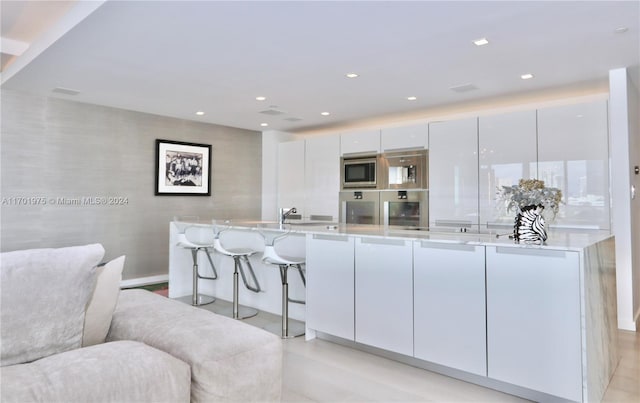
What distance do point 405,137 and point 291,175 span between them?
6.95 feet

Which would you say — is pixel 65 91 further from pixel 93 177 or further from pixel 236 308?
pixel 236 308

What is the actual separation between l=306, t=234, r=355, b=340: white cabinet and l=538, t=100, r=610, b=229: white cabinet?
98.1 inches

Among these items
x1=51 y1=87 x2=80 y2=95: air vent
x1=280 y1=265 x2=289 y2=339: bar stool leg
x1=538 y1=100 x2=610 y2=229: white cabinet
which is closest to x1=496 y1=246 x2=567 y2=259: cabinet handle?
x1=280 y1=265 x2=289 y2=339: bar stool leg

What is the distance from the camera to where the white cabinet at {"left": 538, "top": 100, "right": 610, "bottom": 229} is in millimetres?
3865

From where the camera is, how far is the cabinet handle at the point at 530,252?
6.87 ft

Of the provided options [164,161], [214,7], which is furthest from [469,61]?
[164,161]

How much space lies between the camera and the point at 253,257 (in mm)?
4246

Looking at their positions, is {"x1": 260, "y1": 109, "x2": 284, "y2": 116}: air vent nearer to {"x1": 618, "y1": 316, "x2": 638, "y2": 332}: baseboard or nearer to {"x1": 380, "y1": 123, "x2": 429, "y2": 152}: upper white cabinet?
{"x1": 380, "y1": 123, "x2": 429, "y2": 152}: upper white cabinet

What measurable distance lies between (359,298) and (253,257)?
167 centimetres

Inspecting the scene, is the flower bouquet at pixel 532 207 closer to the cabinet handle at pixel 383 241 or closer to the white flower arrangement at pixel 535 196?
the white flower arrangement at pixel 535 196

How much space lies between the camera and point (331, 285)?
307cm

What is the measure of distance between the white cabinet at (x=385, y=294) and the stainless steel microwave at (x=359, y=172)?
2.82m

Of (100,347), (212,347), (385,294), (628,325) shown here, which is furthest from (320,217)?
(100,347)

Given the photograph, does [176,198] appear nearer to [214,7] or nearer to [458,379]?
[214,7]
